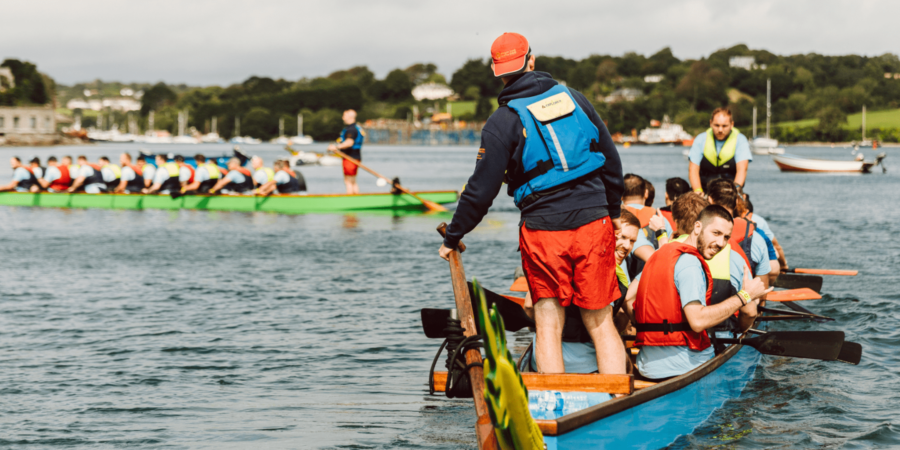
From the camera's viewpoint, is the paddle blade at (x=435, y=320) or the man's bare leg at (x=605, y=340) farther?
the paddle blade at (x=435, y=320)

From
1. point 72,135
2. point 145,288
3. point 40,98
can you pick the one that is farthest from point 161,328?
point 72,135

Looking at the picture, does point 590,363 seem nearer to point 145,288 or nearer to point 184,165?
point 145,288

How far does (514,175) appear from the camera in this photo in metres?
4.53

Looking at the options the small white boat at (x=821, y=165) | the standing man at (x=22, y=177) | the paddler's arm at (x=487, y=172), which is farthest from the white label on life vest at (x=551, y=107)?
the small white boat at (x=821, y=165)

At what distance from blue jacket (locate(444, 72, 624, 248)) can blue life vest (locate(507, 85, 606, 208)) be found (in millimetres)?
42

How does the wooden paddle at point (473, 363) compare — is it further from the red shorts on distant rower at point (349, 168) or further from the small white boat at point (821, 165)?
the small white boat at point (821, 165)

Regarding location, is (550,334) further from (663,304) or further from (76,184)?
(76,184)

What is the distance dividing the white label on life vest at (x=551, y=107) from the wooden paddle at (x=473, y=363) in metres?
0.85

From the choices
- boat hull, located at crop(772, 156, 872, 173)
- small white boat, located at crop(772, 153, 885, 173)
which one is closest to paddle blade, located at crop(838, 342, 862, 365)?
small white boat, located at crop(772, 153, 885, 173)

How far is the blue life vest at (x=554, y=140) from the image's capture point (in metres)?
4.35

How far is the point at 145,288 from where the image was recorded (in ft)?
39.7

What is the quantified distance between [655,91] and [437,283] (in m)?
154

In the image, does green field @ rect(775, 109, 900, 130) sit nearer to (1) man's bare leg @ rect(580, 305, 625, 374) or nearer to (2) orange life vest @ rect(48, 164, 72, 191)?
(2) orange life vest @ rect(48, 164, 72, 191)

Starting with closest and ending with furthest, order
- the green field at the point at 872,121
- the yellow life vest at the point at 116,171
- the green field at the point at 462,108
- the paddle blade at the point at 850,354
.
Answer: the paddle blade at the point at 850,354 < the yellow life vest at the point at 116,171 < the green field at the point at 872,121 < the green field at the point at 462,108
